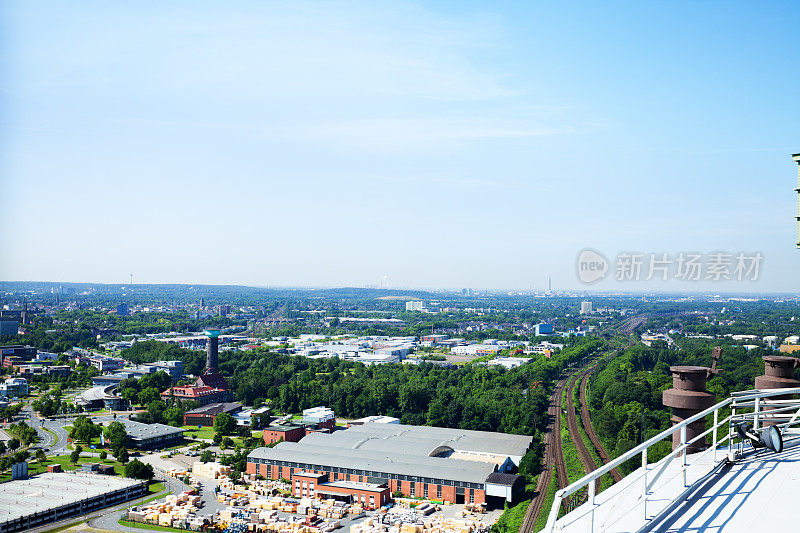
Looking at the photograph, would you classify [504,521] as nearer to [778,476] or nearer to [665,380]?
[778,476]

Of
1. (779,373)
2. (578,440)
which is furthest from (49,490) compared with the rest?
(779,373)

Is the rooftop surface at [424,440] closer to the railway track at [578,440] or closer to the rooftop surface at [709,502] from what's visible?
the railway track at [578,440]

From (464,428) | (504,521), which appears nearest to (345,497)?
(504,521)

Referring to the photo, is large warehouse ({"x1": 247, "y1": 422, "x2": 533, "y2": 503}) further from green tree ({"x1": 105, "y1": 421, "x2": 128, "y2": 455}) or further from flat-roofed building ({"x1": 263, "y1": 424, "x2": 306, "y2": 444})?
green tree ({"x1": 105, "y1": 421, "x2": 128, "y2": 455})

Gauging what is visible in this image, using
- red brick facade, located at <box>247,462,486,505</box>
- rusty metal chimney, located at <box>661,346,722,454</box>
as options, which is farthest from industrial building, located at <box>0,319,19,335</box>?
rusty metal chimney, located at <box>661,346,722,454</box>

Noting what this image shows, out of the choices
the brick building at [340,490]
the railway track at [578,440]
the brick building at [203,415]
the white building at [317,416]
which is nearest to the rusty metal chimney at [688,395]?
the railway track at [578,440]
